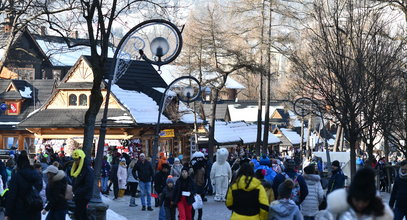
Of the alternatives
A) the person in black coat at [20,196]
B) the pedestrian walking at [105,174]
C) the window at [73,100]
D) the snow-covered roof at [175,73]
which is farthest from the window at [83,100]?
the person in black coat at [20,196]

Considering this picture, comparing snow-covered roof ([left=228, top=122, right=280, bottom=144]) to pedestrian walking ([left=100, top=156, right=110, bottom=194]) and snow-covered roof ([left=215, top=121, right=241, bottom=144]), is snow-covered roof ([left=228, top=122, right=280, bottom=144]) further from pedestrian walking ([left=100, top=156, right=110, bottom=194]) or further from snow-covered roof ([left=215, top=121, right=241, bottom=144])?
pedestrian walking ([left=100, top=156, right=110, bottom=194])

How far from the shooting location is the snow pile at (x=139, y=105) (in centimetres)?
3984

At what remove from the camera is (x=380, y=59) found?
2419cm

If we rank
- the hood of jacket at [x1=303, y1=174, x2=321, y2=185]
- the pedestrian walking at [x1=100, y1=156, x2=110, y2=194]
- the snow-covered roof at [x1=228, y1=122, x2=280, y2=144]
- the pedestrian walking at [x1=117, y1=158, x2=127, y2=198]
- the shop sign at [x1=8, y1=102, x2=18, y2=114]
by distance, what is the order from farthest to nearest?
1. the snow-covered roof at [x1=228, y1=122, x2=280, y2=144]
2. the shop sign at [x1=8, y1=102, x2=18, y2=114]
3. the pedestrian walking at [x1=100, y1=156, x2=110, y2=194]
4. the pedestrian walking at [x1=117, y1=158, x2=127, y2=198]
5. the hood of jacket at [x1=303, y1=174, x2=321, y2=185]

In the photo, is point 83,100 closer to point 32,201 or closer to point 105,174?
point 105,174

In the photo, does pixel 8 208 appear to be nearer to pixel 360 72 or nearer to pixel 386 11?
pixel 360 72

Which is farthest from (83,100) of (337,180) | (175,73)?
(337,180)

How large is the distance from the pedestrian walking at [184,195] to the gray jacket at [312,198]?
10.9ft

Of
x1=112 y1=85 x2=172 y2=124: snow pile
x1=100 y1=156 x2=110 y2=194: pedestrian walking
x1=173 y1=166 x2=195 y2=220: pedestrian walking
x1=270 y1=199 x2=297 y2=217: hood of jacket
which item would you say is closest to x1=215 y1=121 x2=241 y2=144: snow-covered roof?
x1=112 y1=85 x2=172 y2=124: snow pile

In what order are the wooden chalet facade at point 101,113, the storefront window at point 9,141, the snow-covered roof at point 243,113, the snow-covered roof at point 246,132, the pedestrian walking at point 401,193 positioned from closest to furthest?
the pedestrian walking at point 401,193 → the wooden chalet facade at point 101,113 → the storefront window at point 9,141 → the snow-covered roof at point 246,132 → the snow-covered roof at point 243,113

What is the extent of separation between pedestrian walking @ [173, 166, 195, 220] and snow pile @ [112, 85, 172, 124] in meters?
21.9

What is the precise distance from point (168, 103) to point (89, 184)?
28.6 m

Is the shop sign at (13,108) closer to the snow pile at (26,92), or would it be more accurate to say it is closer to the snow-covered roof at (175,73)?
the snow pile at (26,92)

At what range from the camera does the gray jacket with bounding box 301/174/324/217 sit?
1438 cm
